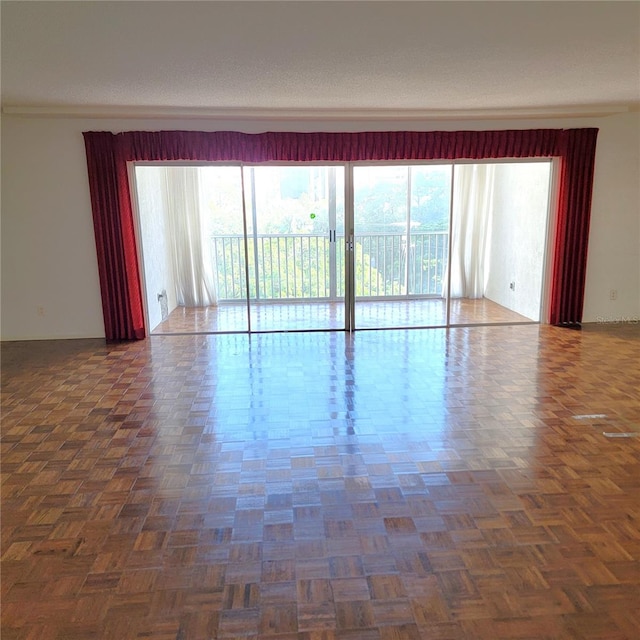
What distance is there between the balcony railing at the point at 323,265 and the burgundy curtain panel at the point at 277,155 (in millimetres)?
1896

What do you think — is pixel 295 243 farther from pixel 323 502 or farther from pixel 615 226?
pixel 323 502

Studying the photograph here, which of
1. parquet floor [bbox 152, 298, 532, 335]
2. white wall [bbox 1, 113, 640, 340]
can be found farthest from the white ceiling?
parquet floor [bbox 152, 298, 532, 335]

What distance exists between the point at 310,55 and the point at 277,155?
2.08 metres

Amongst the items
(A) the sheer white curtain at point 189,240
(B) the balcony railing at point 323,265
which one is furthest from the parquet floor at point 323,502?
(B) the balcony railing at point 323,265

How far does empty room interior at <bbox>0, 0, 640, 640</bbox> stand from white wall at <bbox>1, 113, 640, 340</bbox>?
0.07 ft

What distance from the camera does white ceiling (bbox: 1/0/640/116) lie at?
7.50 ft

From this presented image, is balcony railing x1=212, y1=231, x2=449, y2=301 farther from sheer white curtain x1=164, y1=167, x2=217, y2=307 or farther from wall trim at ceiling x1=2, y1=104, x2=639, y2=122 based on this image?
wall trim at ceiling x1=2, y1=104, x2=639, y2=122

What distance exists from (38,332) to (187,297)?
6.96ft

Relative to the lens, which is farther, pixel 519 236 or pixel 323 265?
pixel 323 265

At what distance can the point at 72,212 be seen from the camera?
16.3 feet

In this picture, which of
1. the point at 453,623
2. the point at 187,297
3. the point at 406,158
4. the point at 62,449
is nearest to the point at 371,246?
the point at 406,158

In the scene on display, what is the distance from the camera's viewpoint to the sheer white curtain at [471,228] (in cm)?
680

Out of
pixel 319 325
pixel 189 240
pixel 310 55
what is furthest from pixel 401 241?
pixel 310 55

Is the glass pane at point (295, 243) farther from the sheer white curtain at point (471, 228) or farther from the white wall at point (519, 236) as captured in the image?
the white wall at point (519, 236)
